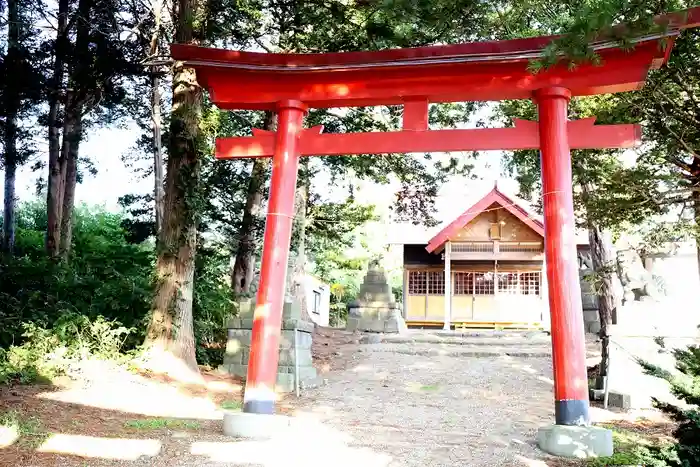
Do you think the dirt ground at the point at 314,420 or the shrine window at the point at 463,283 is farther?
the shrine window at the point at 463,283

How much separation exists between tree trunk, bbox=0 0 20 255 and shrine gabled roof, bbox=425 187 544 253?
1329 cm

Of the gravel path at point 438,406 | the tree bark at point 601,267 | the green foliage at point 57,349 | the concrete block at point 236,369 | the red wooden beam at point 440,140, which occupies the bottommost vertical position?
the gravel path at point 438,406

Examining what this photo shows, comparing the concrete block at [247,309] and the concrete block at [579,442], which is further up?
the concrete block at [247,309]

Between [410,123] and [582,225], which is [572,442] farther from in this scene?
[582,225]

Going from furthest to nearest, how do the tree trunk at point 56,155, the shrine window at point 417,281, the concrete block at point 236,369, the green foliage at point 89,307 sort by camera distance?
the shrine window at point 417,281 < the tree trunk at point 56,155 < the concrete block at point 236,369 < the green foliage at point 89,307

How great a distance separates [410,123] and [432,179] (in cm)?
917

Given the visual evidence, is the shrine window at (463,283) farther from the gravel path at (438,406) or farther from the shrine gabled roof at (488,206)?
the gravel path at (438,406)

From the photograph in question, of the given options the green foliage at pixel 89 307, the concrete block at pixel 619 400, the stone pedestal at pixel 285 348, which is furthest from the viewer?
the stone pedestal at pixel 285 348

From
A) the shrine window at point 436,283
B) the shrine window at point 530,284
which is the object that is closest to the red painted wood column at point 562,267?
the shrine window at point 530,284

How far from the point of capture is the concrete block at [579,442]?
5.50m

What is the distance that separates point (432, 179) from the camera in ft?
52.5

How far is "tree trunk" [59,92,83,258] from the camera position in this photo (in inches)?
574

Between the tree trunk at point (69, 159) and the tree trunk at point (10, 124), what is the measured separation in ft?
3.78

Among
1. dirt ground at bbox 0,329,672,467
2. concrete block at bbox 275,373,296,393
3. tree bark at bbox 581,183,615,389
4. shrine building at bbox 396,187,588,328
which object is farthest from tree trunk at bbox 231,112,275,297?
shrine building at bbox 396,187,588,328
